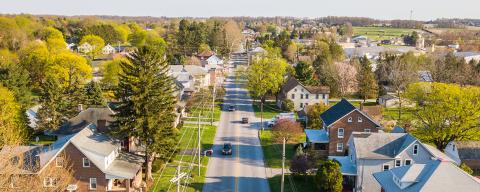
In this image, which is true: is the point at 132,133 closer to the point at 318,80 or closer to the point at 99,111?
A: the point at 99,111

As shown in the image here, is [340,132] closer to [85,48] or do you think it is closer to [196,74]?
[196,74]

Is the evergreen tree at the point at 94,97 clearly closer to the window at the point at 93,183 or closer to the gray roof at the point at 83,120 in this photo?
the gray roof at the point at 83,120

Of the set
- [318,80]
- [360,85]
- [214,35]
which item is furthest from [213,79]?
[214,35]

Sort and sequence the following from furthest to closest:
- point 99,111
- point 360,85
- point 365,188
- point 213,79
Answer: point 213,79 < point 360,85 < point 99,111 < point 365,188

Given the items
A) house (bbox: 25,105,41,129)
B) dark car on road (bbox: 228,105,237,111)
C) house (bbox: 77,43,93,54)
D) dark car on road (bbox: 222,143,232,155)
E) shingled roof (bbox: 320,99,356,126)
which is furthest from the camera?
house (bbox: 77,43,93,54)

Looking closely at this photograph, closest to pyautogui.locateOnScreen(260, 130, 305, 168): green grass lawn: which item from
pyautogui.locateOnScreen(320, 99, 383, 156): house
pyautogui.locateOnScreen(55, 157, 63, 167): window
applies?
pyautogui.locateOnScreen(320, 99, 383, 156): house

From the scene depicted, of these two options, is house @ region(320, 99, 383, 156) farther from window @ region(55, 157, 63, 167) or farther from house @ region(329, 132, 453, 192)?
window @ region(55, 157, 63, 167)

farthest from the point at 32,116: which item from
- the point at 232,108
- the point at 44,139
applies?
the point at 232,108
